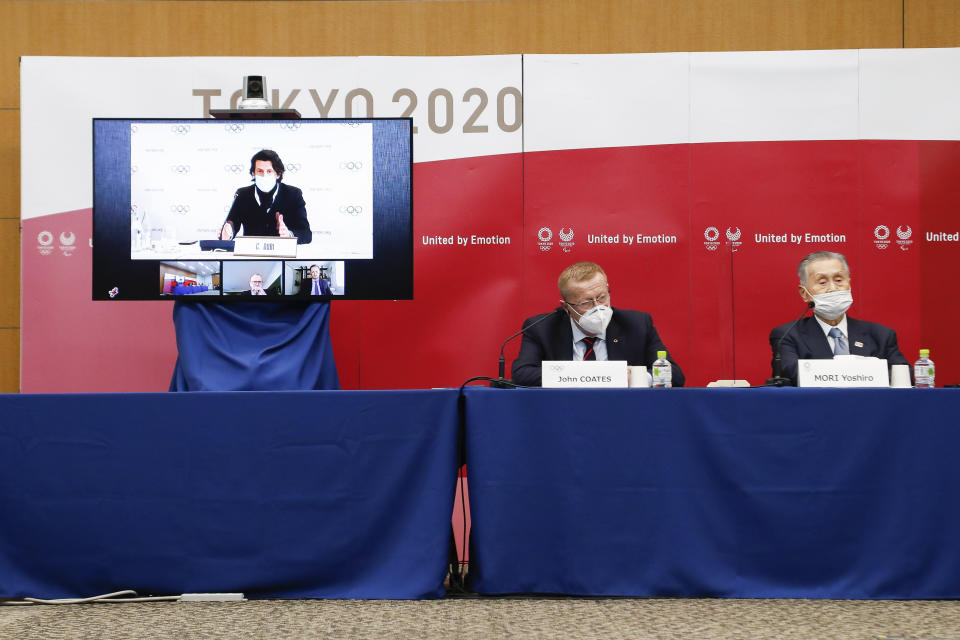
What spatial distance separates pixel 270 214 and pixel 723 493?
71.2 inches

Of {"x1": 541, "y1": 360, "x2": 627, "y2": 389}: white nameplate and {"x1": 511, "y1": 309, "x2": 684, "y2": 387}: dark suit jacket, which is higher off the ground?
{"x1": 511, "y1": 309, "x2": 684, "y2": 387}: dark suit jacket

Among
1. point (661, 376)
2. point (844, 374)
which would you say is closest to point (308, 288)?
point (661, 376)

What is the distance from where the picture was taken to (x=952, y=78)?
156 inches

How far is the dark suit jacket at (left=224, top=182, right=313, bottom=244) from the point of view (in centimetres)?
311

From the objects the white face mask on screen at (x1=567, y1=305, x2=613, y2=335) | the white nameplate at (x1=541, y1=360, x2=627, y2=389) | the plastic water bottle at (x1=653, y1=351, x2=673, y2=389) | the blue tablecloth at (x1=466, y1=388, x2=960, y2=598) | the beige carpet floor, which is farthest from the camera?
the white face mask on screen at (x1=567, y1=305, x2=613, y2=335)

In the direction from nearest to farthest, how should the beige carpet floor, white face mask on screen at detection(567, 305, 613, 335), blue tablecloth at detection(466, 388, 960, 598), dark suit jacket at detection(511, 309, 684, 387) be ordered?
the beige carpet floor, blue tablecloth at detection(466, 388, 960, 598), white face mask on screen at detection(567, 305, 613, 335), dark suit jacket at detection(511, 309, 684, 387)

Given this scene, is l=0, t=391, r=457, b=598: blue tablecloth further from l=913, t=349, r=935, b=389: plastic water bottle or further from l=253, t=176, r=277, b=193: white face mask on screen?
l=913, t=349, r=935, b=389: plastic water bottle

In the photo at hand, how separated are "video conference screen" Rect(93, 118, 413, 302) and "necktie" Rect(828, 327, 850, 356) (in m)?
1.51

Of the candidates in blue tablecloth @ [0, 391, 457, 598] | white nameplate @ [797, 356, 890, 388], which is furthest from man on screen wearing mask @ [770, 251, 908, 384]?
blue tablecloth @ [0, 391, 457, 598]

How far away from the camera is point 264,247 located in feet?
10.2

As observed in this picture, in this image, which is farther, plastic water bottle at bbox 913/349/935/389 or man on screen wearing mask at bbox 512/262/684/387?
man on screen wearing mask at bbox 512/262/684/387

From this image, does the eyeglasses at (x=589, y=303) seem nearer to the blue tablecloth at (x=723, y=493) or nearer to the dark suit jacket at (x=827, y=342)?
the dark suit jacket at (x=827, y=342)

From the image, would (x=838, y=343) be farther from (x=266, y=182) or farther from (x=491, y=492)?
(x=266, y=182)

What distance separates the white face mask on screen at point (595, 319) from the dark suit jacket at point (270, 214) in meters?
1.01
